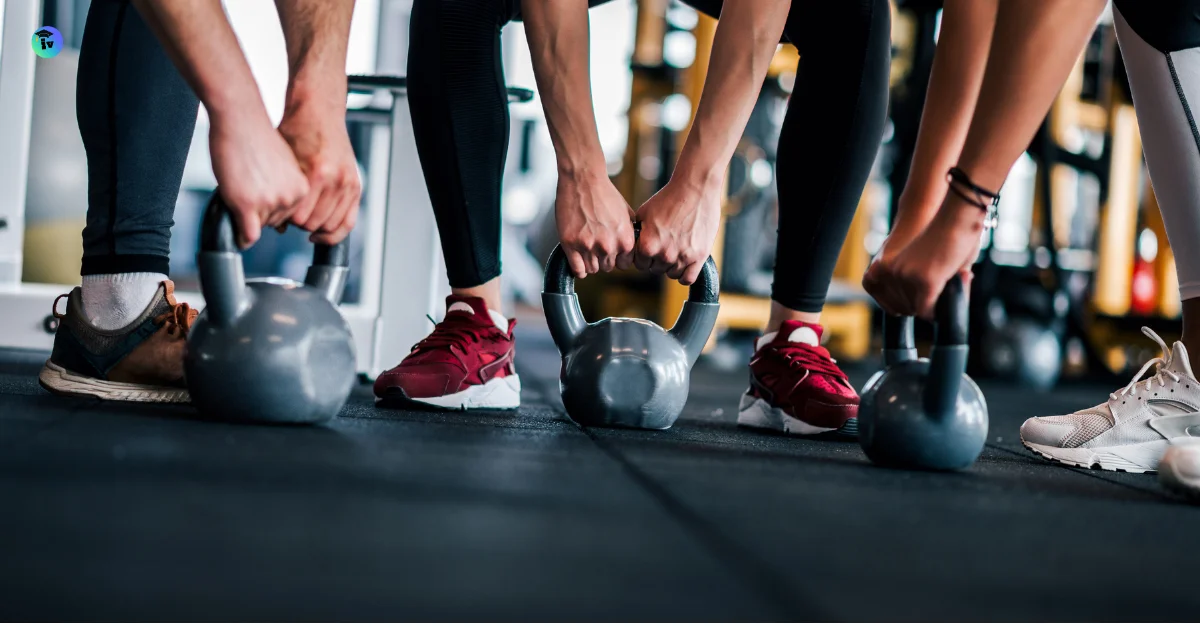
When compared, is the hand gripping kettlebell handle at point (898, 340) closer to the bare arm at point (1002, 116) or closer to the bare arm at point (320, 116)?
the bare arm at point (1002, 116)

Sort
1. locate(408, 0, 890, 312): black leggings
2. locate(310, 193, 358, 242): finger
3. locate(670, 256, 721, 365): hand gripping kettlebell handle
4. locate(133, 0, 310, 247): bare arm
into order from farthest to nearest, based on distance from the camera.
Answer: locate(408, 0, 890, 312): black leggings, locate(670, 256, 721, 365): hand gripping kettlebell handle, locate(310, 193, 358, 242): finger, locate(133, 0, 310, 247): bare arm

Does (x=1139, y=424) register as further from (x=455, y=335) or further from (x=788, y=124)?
(x=455, y=335)

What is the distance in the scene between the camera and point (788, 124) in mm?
1614

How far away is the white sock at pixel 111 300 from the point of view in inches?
52.1

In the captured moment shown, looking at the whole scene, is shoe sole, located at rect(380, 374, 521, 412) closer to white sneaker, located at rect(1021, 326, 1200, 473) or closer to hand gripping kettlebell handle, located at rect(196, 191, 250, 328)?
hand gripping kettlebell handle, located at rect(196, 191, 250, 328)

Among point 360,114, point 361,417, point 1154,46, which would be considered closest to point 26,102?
point 360,114

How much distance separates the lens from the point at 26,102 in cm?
220

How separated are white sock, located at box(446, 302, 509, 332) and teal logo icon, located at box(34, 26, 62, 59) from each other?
1.31m

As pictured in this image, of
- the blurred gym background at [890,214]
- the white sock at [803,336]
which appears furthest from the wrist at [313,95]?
the blurred gym background at [890,214]

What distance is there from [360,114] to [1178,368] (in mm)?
1763

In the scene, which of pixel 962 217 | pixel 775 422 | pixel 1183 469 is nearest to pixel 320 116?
pixel 962 217

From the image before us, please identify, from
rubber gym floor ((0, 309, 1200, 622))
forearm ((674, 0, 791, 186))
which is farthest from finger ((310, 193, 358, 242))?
forearm ((674, 0, 791, 186))

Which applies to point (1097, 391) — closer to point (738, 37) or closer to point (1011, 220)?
point (1011, 220)

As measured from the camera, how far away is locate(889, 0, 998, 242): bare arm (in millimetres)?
1293
